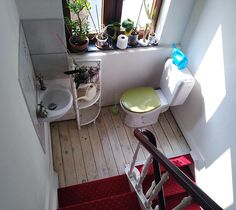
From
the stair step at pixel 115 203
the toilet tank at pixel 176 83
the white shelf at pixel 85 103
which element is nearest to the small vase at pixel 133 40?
the toilet tank at pixel 176 83

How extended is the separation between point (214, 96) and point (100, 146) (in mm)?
1245

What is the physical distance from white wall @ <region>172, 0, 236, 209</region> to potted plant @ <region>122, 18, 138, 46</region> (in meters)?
0.53

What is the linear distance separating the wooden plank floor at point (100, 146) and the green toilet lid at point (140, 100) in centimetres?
37

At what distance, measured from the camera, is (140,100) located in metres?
2.38

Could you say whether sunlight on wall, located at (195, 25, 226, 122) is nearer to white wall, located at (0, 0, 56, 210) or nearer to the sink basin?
the sink basin

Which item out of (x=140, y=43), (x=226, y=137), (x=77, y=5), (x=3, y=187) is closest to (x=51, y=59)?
(x=77, y=5)

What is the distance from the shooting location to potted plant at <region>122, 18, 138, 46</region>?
2.14 meters

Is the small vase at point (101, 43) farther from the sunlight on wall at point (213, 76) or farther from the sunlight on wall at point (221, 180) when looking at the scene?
the sunlight on wall at point (221, 180)

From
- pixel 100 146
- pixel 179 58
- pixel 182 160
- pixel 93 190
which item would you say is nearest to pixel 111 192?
pixel 93 190

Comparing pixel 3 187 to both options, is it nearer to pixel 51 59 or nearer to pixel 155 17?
pixel 51 59

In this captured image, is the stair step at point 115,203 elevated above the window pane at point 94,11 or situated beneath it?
situated beneath

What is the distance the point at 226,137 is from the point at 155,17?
132 cm

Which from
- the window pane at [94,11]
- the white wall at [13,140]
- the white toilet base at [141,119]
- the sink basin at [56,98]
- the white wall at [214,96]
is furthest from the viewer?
the white toilet base at [141,119]

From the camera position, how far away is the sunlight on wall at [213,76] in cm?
186
